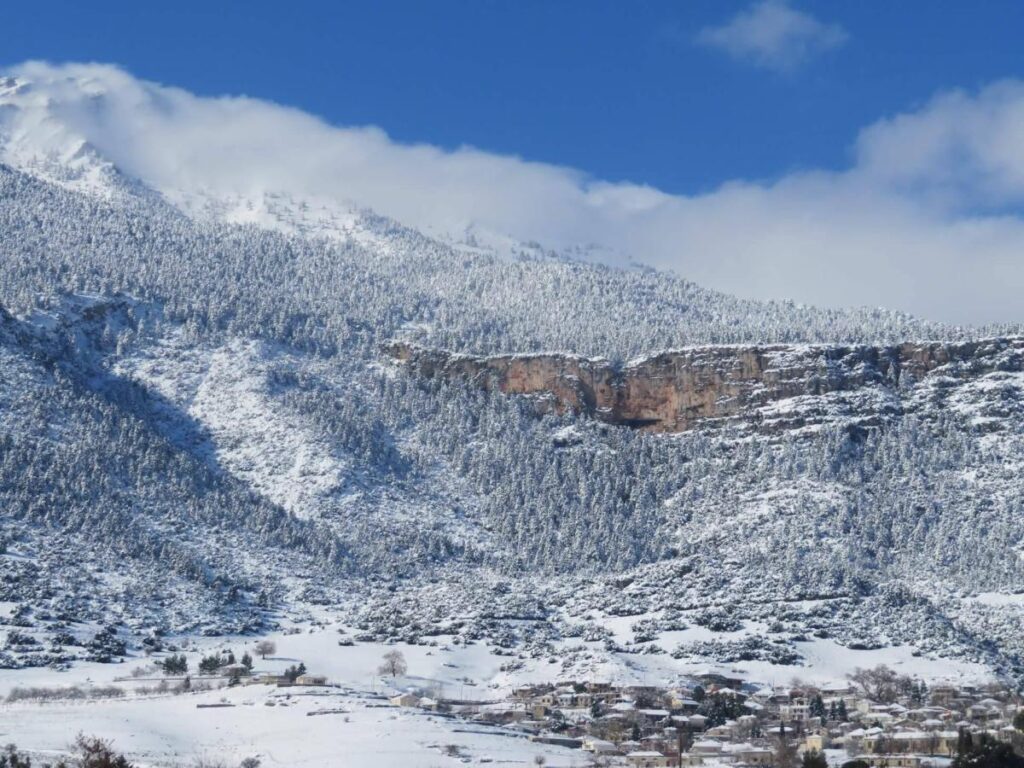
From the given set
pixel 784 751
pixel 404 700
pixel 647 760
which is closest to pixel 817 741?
pixel 784 751

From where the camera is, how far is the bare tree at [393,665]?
606 ft

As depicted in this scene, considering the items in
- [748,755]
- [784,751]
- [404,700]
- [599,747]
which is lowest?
[748,755]

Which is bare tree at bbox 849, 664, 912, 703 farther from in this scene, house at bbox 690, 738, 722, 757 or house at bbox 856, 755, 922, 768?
house at bbox 856, 755, 922, 768

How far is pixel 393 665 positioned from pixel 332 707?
99.4ft

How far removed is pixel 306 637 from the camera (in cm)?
19775

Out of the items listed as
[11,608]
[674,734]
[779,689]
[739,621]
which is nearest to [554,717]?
[674,734]

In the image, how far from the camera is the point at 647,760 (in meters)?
146

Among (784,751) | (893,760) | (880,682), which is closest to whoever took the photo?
(893,760)

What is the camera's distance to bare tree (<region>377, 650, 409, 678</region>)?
185m

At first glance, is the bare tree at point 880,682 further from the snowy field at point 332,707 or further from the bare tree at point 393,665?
the bare tree at point 393,665

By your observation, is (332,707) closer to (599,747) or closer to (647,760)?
(599,747)

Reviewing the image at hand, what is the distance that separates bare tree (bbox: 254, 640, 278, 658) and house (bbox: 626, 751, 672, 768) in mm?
51360

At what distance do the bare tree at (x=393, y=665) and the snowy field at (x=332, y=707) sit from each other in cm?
106

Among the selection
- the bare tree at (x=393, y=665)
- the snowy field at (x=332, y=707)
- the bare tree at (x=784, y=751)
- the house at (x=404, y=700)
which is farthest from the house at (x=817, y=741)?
the bare tree at (x=393, y=665)
